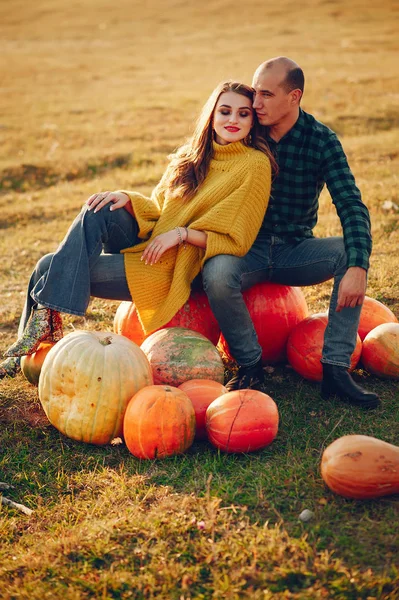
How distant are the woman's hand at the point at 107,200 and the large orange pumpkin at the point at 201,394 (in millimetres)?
1264

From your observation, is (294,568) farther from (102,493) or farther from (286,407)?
(286,407)

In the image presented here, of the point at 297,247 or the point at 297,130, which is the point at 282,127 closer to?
the point at 297,130

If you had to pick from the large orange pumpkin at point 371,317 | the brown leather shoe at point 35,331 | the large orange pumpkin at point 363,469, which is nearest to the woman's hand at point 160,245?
the brown leather shoe at point 35,331

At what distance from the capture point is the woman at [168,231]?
4090 mm

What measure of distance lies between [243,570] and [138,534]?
542 mm

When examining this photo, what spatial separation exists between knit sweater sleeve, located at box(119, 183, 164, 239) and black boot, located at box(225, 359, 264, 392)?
116cm

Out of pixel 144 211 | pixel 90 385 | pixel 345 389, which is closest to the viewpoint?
pixel 90 385

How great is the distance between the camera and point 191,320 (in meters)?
4.45

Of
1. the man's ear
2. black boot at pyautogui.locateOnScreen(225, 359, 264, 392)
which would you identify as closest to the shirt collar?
the man's ear

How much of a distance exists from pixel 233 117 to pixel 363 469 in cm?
245

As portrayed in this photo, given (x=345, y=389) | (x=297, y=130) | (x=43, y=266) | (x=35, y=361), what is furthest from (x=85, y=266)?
(x=345, y=389)

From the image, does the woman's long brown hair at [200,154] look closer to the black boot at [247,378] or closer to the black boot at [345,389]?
the black boot at [247,378]

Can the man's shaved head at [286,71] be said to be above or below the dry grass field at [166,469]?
above

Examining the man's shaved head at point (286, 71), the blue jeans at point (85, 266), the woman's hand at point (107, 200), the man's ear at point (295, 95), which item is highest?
the man's shaved head at point (286, 71)
